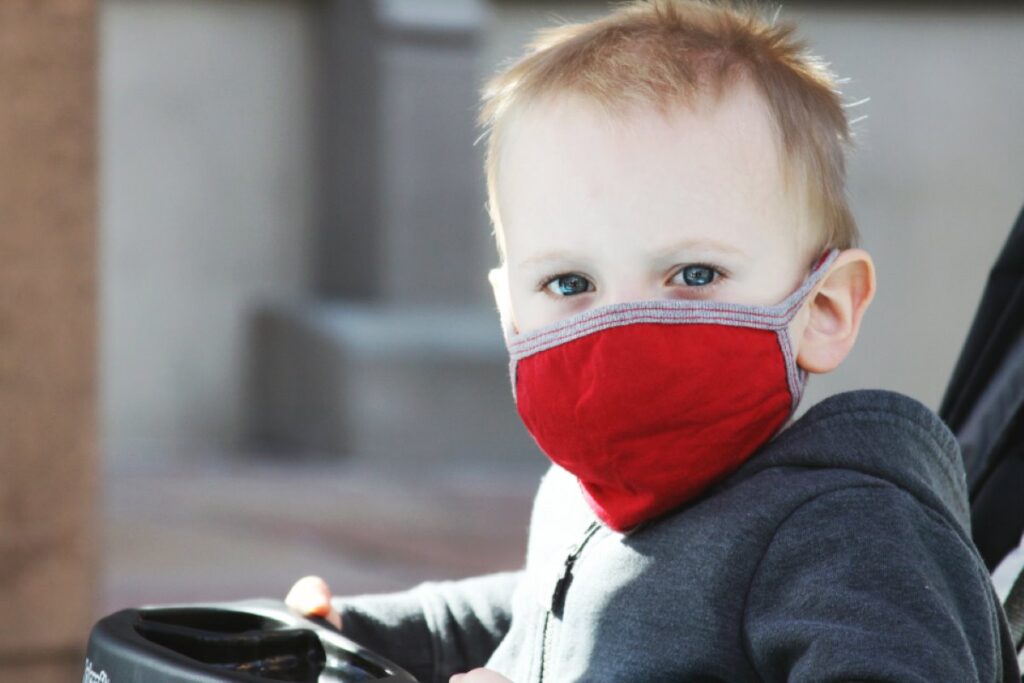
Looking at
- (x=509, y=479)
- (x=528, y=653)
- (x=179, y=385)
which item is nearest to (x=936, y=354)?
(x=509, y=479)

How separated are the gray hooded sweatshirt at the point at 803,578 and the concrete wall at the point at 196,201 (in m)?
7.24

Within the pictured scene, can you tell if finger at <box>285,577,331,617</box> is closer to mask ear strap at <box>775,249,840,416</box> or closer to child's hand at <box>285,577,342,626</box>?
child's hand at <box>285,577,342,626</box>

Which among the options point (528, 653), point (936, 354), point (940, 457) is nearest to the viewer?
point (940, 457)

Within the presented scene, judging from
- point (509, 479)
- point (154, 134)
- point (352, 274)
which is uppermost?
point (154, 134)

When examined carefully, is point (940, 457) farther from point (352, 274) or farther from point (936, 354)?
point (936, 354)

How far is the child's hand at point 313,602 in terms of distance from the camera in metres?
1.69

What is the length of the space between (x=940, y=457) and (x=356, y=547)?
13.9 feet

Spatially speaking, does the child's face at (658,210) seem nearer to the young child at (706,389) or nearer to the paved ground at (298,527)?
the young child at (706,389)

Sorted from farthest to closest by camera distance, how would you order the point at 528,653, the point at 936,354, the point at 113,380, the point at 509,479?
the point at 936,354, the point at 113,380, the point at 509,479, the point at 528,653

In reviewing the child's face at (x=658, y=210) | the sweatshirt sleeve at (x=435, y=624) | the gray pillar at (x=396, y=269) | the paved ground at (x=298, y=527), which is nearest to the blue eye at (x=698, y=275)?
the child's face at (x=658, y=210)

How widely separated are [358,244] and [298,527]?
2.97 metres

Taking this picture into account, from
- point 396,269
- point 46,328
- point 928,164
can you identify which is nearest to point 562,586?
point 46,328

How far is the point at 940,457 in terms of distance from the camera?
1.44 meters

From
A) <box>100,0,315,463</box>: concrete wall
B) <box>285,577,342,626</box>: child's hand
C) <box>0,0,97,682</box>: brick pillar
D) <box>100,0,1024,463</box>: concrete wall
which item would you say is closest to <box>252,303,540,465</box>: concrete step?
<box>100,0,1024,463</box>: concrete wall
